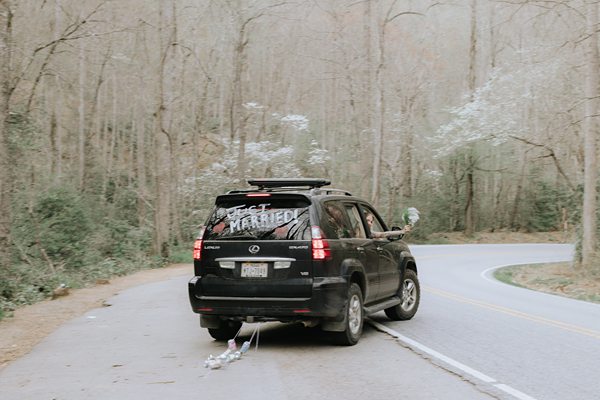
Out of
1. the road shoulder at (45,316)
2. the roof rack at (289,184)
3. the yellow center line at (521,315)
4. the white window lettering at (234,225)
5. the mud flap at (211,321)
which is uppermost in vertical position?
the roof rack at (289,184)

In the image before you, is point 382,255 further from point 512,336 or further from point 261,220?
point 261,220

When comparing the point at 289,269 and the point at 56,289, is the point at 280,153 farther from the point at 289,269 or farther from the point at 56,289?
the point at 289,269

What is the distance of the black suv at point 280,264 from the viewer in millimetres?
8375

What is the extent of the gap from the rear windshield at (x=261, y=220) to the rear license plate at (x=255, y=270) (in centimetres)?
35

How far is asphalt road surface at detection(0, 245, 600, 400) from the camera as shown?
6562 mm

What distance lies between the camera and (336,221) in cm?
909

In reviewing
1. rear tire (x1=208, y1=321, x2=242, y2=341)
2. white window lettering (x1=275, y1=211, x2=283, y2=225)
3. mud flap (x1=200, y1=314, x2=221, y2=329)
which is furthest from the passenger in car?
mud flap (x1=200, y1=314, x2=221, y2=329)

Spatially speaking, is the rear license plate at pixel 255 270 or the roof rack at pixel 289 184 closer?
the rear license plate at pixel 255 270

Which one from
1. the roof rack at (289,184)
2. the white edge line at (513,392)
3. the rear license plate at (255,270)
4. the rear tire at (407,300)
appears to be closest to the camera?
the white edge line at (513,392)

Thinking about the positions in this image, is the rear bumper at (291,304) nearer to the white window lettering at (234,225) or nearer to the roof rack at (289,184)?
the white window lettering at (234,225)

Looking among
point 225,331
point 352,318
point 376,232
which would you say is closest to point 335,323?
point 352,318

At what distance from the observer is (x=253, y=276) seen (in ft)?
Result: 27.9

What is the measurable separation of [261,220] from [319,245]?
0.87 metres

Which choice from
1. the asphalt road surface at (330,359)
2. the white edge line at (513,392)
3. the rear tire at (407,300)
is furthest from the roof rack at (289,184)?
the white edge line at (513,392)
